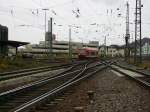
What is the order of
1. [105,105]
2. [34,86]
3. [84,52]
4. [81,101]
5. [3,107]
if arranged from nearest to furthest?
[3,107] < [105,105] < [81,101] < [34,86] < [84,52]

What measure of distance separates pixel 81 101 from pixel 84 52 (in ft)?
254

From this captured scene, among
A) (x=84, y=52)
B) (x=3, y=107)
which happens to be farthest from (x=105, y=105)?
(x=84, y=52)

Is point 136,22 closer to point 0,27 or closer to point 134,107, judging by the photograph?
point 0,27

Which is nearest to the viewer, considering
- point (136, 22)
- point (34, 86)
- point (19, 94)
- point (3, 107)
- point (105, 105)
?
point (3, 107)

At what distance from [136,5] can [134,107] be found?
54090 mm

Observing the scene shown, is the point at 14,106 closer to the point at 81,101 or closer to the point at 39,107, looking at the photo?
the point at 39,107

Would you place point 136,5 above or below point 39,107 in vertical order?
above

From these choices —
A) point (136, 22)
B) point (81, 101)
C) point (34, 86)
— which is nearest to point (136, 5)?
point (136, 22)

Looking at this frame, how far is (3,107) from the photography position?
12.4 metres

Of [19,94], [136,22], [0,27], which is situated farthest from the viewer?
[0,27]

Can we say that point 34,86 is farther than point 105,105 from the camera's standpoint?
Yes

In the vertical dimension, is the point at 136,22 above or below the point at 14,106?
above

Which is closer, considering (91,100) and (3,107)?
(3,107)

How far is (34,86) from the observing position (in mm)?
19203
